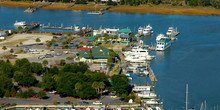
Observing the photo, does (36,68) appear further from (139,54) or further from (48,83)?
(139,54)

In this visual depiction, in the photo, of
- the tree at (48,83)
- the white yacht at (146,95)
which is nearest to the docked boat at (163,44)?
the white yacht at (146,95)

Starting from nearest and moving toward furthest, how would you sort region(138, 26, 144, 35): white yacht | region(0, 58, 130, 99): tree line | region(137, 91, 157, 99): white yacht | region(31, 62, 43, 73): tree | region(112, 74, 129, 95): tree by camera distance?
region(0, 58, 130, 99): tree line, region(112, 74, 129, 95): tree, region(137, 91, 157, 99): white yacht, region(31, 62, 43, 73): tree, region(138, 26, 144, 35): white yacht

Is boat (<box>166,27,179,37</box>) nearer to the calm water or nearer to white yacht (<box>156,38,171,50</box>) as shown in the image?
the calm water

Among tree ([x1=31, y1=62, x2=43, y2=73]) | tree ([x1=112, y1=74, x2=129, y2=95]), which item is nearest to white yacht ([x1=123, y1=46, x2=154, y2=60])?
tree ([x1=31, y1=62, x2=43, y2=73])

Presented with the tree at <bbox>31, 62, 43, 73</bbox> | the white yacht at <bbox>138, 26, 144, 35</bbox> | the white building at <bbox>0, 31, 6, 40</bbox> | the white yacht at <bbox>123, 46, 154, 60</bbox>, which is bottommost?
the white yacht at <bbox>123, 46, 154, 60</bbox>

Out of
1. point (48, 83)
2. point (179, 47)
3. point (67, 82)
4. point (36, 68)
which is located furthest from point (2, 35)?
point (67, 82)

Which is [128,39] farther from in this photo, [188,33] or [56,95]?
[56,95]
